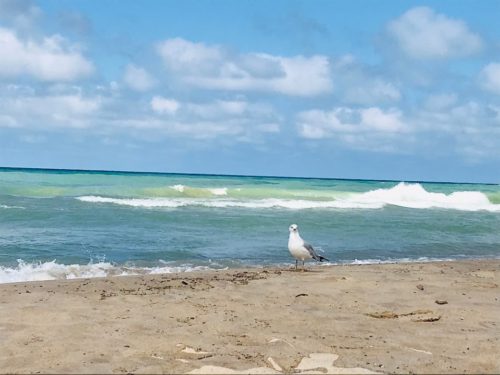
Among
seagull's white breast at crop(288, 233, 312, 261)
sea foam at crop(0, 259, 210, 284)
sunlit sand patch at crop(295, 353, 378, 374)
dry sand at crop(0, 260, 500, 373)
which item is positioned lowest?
sea foam at crop(0, 259, 210, 284)

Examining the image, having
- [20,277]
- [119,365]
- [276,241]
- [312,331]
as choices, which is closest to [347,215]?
[276,241]

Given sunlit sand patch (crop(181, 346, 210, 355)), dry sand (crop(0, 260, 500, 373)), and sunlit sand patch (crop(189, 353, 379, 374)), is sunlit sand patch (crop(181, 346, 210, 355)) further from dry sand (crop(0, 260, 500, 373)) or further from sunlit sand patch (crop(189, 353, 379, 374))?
sunlit sand patch (crop(189, 353, 379, 374))

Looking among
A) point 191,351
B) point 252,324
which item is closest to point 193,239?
point 252,324

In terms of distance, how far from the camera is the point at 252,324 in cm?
616

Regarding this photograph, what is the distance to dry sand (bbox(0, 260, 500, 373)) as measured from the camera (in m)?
4.83

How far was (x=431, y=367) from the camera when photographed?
15.6 feet

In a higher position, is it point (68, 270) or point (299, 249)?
point (299, 249)

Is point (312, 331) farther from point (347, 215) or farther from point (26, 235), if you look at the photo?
point (347, 215)

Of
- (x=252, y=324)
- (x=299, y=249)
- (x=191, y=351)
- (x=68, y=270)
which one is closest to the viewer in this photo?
(x=191, y=351)

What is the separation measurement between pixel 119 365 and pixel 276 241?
10.5 m

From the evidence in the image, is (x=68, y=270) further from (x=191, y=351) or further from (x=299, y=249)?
(x=191, y=351)

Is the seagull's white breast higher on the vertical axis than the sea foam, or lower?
higher

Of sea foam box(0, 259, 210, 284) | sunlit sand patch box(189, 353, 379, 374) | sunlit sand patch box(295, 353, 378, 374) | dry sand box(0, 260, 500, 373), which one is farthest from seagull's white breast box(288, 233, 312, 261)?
sunlit sand patch box(189, 353, 379, 374)

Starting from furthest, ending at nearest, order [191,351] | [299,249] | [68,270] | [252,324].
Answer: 1. [299,249]
2. [68,270]
3. [252,324]
4. [191,351]
